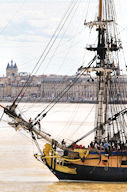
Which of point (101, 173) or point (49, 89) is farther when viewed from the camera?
point (49, 89)

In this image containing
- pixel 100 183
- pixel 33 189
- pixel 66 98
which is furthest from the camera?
pixel 66 98

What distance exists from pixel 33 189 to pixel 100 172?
2639 mm

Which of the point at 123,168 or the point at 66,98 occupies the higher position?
the point at 66,98

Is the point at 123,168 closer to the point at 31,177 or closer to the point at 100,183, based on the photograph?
the point at 100,183

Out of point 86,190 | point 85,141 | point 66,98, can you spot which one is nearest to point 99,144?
point 86,190

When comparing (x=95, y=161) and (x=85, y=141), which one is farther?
(x=85, y=141)

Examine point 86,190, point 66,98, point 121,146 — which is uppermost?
point 66,98

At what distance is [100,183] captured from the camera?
1609 centimetres

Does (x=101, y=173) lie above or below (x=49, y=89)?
below

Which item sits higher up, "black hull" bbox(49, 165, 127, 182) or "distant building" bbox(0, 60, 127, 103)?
"distant building" bbox(0, 60, 127, 103)

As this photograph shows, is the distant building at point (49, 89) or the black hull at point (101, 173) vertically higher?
the distant building at point (49, 89)

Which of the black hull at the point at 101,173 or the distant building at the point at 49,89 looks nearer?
the black hull at the point at 101,173

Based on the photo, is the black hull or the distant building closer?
the black hull

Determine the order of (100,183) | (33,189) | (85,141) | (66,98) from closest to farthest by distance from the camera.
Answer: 1. (33,189)
2. (100,183)
3. (85,141)
4. (66,98)
